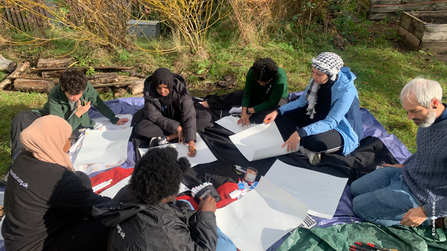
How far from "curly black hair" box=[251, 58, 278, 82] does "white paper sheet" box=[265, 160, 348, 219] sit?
1.07 m

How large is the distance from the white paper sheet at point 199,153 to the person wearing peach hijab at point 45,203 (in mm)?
1151

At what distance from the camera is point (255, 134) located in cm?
A: 314

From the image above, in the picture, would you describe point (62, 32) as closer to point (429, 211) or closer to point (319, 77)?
point (319, 77)

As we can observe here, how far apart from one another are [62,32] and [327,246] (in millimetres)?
6722

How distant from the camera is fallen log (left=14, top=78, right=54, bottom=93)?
4.33 meters

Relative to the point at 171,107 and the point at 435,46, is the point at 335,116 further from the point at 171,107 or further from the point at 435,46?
the point at 435,46

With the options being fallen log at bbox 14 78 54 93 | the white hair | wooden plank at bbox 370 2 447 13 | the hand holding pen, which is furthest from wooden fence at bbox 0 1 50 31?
wooden plank at bbox 370 2 447 13

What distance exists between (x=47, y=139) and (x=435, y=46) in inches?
256

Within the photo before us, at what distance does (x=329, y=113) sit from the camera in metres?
2.69

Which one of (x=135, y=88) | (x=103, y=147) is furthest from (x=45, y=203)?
(x=135, y=88)

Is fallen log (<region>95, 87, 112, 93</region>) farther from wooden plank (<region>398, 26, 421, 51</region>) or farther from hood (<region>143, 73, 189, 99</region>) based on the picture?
wooden plank (<region>398, 26, 421, 51</region>)

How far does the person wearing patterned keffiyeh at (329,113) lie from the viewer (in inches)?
103

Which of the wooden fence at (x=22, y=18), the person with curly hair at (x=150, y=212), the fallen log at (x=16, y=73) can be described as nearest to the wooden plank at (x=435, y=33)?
the person with curly hair at (x=150, y=212)

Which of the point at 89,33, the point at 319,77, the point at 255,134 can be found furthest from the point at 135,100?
the point at 319,77
